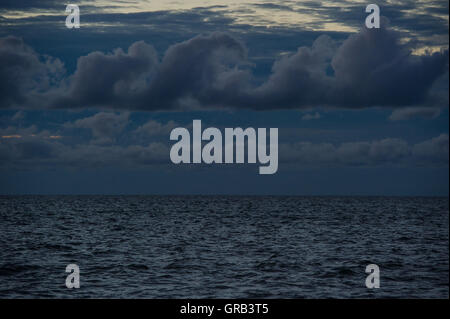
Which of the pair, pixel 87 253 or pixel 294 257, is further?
pixel 87 253

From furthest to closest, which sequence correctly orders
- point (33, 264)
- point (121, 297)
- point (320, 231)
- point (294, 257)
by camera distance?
point (320, 231) → point (294, 257) → point (33, 264) → point (121, 297)

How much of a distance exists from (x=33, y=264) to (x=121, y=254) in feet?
23.3

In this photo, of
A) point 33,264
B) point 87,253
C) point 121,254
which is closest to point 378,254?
point 121,254
